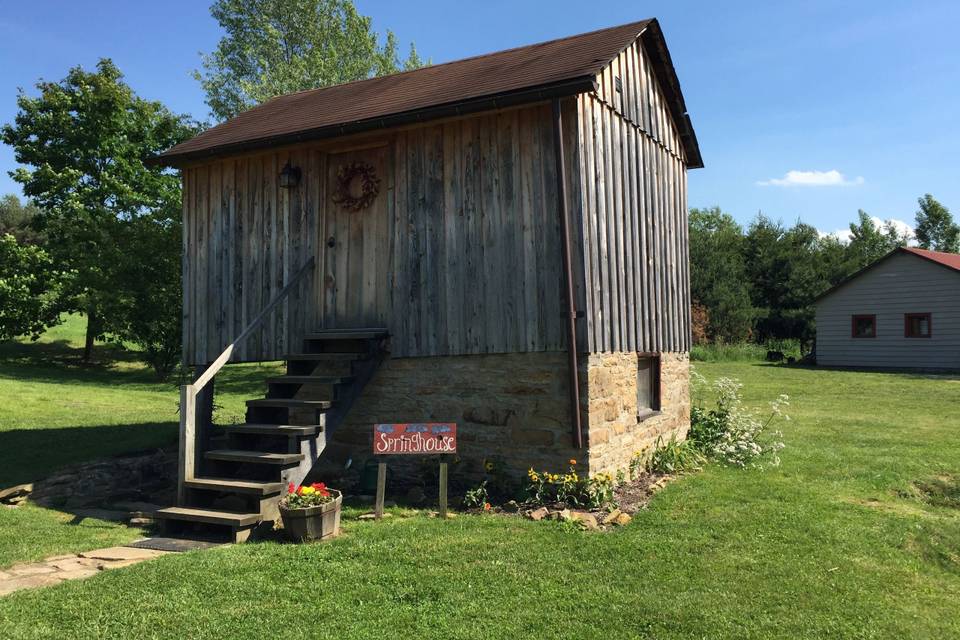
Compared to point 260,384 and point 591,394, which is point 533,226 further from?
point 260,384

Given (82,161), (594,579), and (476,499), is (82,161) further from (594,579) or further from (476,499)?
(594,579)

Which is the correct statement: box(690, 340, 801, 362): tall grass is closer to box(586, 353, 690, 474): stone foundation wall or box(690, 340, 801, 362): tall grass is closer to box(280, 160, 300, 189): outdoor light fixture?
box(586, 353, 690, 474): stone foundation wall

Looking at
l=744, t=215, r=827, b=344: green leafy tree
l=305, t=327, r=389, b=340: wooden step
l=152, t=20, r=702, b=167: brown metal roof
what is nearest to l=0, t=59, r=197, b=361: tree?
l=152, t=20, r=702, b=167: brown metal roof

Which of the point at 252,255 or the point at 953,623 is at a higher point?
the point at 252,255

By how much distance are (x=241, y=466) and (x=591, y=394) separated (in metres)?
3.80

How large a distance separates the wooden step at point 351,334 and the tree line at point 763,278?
1166 inches

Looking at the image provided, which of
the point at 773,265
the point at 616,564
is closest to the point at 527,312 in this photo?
the point at 616,564

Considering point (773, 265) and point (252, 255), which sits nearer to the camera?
point (252, 255)

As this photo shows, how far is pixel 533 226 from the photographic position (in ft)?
24.8

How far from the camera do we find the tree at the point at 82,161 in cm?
2502

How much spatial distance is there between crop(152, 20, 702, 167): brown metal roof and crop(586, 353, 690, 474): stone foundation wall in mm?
3054

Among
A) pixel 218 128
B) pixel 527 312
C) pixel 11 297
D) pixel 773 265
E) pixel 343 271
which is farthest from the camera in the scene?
pixel 773 265

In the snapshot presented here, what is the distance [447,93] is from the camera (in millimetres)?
8086

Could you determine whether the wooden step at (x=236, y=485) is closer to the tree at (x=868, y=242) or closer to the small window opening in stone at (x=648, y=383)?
the small window opening in stone at (x=648, y=383)
